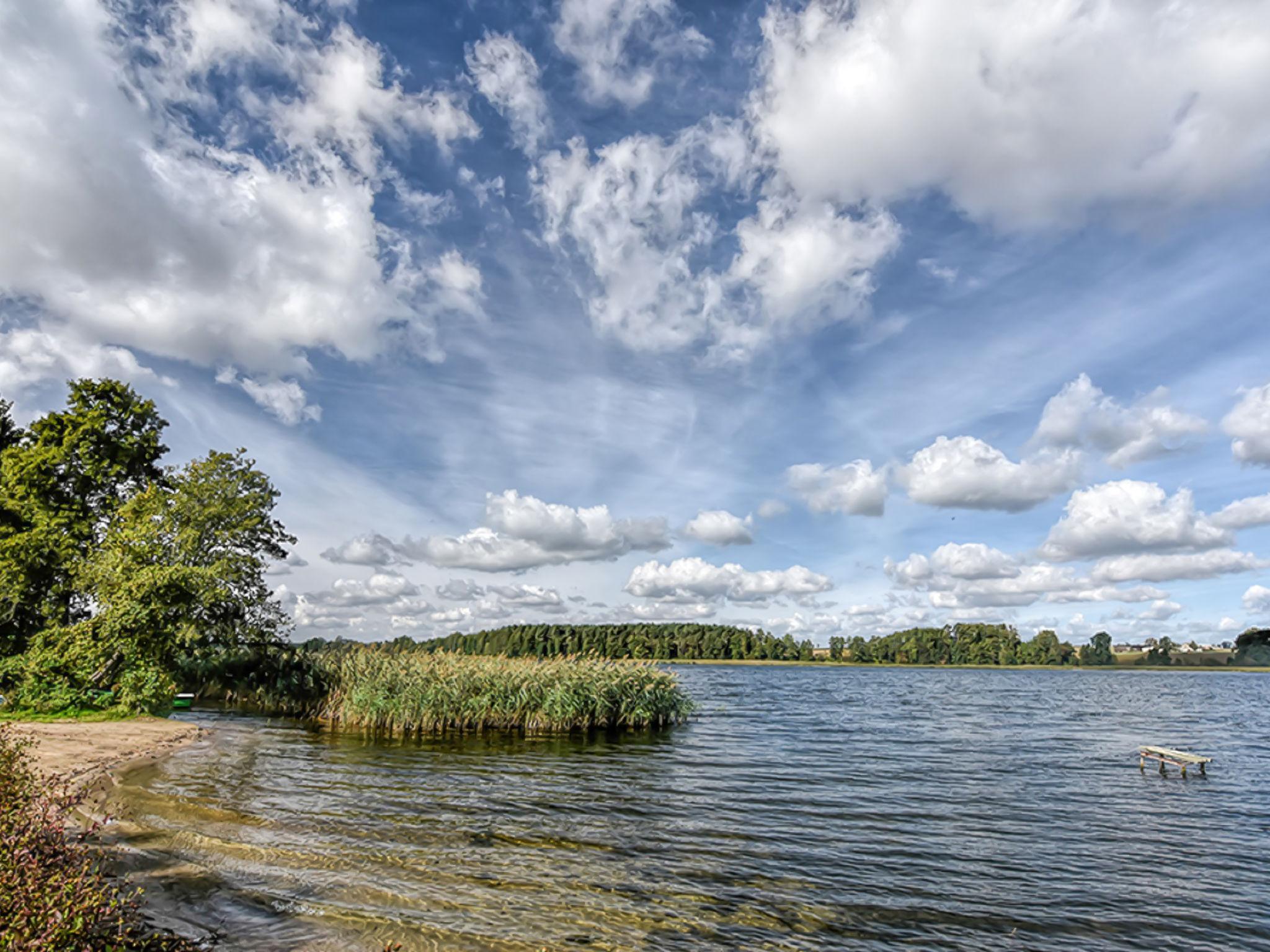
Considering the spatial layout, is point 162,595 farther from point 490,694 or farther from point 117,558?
point 490,694

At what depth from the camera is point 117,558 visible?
30.2 meters

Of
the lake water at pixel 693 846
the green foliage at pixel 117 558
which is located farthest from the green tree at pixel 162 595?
the lake water at pixel 693 846

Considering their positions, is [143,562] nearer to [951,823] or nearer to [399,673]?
[399,673]

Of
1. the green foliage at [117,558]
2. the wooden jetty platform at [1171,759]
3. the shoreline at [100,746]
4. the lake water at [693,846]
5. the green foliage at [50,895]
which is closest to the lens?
the green foliage at [50,895]

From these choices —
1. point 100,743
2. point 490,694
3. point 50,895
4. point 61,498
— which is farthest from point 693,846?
point 61,498

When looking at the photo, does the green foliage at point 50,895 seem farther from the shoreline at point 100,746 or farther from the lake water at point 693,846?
the shoreline at point 100,746

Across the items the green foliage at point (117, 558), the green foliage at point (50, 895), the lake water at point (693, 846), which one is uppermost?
the green foliage at point (117, 558)

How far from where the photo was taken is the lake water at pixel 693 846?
10797 millimetres

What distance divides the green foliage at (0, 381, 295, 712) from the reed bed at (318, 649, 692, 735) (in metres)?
7.55

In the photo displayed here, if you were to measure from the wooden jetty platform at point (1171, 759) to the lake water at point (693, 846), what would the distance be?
0.48 meters

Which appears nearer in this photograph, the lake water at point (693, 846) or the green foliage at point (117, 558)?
the lake water at point (693, 846)

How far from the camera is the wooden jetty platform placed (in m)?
25.4

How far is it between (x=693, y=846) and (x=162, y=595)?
26.2 meters

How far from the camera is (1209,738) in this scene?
128ft
